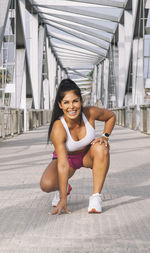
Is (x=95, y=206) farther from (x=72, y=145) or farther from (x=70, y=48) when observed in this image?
(x=70, y=48)

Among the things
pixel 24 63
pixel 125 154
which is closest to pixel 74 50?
pixel 24 63

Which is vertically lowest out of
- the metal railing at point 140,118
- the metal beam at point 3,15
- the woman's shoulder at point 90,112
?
the metal railing at point 140,118

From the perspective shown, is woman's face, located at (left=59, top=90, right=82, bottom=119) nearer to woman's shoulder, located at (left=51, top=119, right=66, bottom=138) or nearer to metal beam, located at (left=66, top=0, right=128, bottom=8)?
woman's shoulder, located at (left=51, top=119, right=66, bottom=138)

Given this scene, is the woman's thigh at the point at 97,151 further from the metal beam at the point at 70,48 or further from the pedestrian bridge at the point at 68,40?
the metal beam at the point at 70,48

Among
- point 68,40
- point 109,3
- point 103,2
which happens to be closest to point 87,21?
point 109,3

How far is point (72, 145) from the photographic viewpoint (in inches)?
141

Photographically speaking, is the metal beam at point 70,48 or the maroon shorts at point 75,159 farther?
the metal beam at point 70,48

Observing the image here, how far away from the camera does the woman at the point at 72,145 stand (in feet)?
11.4

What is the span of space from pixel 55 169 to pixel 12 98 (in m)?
16.2

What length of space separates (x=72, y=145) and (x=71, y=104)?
32 centimetres

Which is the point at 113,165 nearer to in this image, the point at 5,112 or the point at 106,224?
the point at 106,224

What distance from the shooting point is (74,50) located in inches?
1377

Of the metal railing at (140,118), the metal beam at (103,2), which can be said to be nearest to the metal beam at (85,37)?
the metal beam at (103,2)

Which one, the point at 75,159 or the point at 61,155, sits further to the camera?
the point at 75,159
